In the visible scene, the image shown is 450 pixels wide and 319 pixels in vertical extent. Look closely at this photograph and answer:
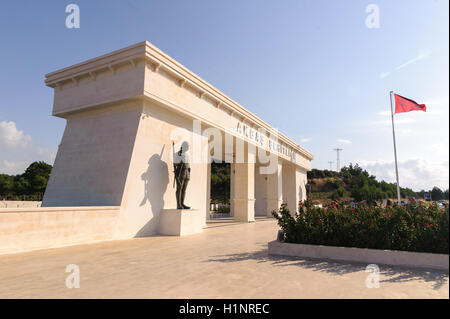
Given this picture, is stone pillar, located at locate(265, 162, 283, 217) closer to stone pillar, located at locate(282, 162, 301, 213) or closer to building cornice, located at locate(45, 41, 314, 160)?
stone pillar, located at locate(282, 162, 301, 213)

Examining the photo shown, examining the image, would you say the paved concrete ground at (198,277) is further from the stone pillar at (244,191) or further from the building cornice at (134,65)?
the stone pillar at (244,191)

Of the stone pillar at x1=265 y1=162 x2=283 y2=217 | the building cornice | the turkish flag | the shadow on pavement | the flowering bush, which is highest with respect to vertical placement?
the building cornice

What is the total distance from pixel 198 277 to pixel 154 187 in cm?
668

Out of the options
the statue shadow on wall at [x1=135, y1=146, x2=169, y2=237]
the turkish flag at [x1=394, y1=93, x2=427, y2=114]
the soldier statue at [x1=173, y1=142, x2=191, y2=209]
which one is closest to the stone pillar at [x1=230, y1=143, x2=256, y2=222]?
the soldier statue at [x1=173, y1=142, x2=191, y2=209]

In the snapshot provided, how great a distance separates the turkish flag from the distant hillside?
140 feet

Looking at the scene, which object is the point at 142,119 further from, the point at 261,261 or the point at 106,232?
the point at 261,261

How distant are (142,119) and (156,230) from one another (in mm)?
4309

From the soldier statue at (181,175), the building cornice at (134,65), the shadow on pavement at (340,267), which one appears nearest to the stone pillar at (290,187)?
the building cornice at (134,65)

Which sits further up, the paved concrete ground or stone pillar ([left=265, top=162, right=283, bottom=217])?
stone pillar ([left=265, top=162, right=283, bottom=217])

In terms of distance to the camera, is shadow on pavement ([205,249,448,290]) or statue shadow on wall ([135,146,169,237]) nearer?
shadow on pavement ([205,249,448,290])

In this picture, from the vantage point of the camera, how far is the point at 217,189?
133ft

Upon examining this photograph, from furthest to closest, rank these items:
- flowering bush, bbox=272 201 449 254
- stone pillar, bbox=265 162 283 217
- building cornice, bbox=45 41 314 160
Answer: stone pillar, bbox=265 162 283 217
building cornice, bbox=45 41 314 160
flowering bush, bbox=272 201 449 254

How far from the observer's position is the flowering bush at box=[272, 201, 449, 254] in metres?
→ 5.80
